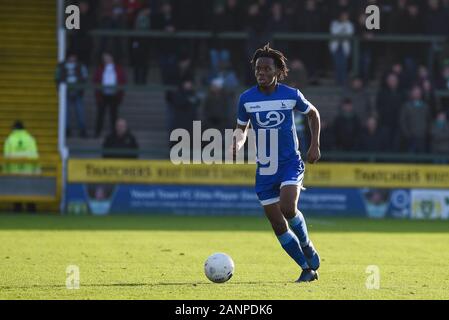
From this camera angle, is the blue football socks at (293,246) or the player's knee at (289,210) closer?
the player's knee at (289,210)

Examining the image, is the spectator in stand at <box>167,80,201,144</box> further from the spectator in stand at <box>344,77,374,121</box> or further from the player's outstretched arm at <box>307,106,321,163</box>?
the player's outstretched arm at <box>307,106,321,163</box>

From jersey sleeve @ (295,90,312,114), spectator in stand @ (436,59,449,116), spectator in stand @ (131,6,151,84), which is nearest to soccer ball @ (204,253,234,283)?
jersey sleeve @ (295,90,312,114)

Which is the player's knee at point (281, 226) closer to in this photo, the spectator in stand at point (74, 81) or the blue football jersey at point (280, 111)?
the blue football jersey at point (280, 111)

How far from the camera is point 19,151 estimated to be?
67.9ft

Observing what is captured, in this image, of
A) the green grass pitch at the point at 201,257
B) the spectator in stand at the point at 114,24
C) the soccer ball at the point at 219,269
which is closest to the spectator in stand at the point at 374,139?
the green grass pitch at the point at 201,257

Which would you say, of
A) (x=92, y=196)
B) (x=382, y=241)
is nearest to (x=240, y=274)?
(x=382, y=241)

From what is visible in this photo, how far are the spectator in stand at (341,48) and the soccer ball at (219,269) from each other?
13.0 metres

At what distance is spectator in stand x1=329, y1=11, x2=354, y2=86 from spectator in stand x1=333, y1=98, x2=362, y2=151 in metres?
0.97

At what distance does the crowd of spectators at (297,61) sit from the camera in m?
21.4

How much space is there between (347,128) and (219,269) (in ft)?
40.0

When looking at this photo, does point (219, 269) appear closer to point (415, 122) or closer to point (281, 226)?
point (281, 226)

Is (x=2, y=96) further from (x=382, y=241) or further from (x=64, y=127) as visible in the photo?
(x=382, y=241)

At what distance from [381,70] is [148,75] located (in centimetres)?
526

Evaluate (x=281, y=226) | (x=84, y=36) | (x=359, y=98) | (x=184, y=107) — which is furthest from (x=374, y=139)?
(x=281, y=226)
